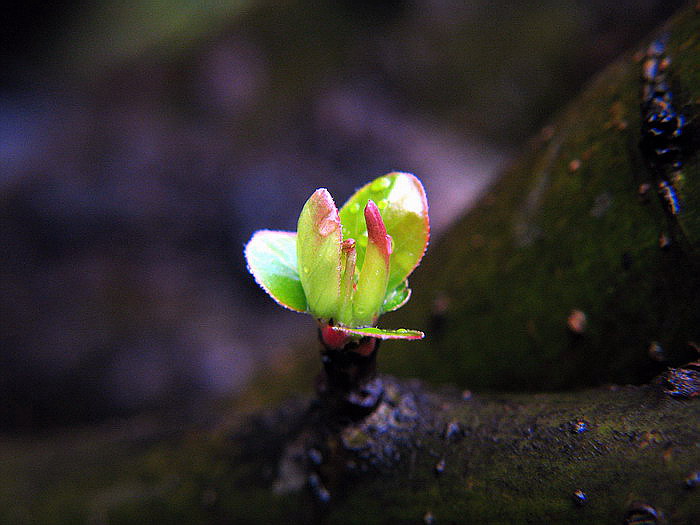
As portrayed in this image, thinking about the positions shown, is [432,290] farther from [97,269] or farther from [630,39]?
[97,269]

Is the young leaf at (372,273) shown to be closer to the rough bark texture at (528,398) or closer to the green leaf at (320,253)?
the green leaf at (320,253)

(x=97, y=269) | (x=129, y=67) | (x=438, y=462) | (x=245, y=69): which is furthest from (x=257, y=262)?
(x=129, y=67)

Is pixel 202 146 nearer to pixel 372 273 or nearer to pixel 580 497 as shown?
pixel 372 273

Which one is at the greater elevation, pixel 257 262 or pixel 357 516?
pixel 257 262

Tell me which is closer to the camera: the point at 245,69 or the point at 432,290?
the point at 432,290

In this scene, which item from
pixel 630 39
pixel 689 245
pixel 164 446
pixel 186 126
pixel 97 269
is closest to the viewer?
pixel 689 245

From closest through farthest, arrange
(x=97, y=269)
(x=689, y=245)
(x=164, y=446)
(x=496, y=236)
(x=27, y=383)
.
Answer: (x=689, y=245)
(x=496, y=236)
(x=164, y=446)
(x=27, y=383)
(x=97, y=269)
